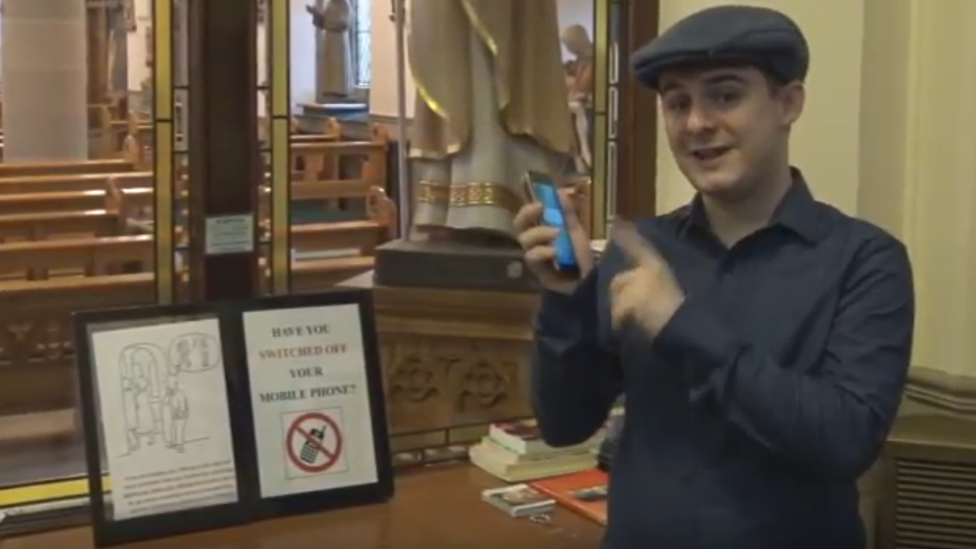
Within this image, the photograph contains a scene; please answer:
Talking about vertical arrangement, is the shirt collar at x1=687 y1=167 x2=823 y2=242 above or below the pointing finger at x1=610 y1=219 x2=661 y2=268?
above

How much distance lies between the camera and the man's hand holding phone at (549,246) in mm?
1430

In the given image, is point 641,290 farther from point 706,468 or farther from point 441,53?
point 441,53

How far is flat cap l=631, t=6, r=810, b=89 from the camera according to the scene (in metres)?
1.29

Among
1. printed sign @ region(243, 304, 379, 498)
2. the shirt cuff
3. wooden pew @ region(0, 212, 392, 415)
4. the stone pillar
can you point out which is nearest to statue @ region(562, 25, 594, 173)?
wooden pew @ region(0, 212, 392, 415)

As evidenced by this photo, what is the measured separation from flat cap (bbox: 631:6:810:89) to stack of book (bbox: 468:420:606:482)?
75cm

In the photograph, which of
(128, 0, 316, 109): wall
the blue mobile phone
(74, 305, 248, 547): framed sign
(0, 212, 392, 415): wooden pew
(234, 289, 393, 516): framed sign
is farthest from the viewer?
(0, 212, 392, 415): wooden pew

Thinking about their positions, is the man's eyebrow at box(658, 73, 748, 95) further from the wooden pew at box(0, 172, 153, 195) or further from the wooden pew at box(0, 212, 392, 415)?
the wooden pew at box(0, 172, 153, 195)

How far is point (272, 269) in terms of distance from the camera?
2.00 meters

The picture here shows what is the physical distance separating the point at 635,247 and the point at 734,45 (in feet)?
0.67

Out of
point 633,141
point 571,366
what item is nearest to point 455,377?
point 633,141

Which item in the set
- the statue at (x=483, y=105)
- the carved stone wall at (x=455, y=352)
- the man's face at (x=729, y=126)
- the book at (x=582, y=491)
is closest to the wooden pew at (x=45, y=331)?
the carved stone wall at (x=455, y=352)

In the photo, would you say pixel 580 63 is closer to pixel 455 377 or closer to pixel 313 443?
pixel 455 377

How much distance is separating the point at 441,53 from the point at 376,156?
54 cm

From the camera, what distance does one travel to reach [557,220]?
1458mm
